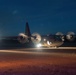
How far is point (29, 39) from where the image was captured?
3140 inches

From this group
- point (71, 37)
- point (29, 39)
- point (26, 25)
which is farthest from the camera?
point (26, 25)

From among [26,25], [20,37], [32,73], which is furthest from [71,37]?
[32,73]

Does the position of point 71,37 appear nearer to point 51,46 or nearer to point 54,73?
point 51,46

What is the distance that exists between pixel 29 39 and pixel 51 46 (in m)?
20.2

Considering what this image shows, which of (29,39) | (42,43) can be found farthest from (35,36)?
(42,43)

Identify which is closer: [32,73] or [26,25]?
[32,73]

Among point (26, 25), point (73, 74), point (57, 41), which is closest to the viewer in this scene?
point (73, 74)

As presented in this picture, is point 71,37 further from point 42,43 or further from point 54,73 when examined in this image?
point 54,73

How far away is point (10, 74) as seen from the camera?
680 inches

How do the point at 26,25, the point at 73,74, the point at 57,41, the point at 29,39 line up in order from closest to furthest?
1. the point at 73,74
2. the point at 57,41
3. the point at 29,39
4. the point at 26,25

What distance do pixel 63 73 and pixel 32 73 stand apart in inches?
70.0

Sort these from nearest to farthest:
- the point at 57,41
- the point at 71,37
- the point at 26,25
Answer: the point at 57,41, the point at 71,37, the point at 26,25

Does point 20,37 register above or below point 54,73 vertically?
above

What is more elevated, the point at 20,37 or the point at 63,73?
the point at 20,37
